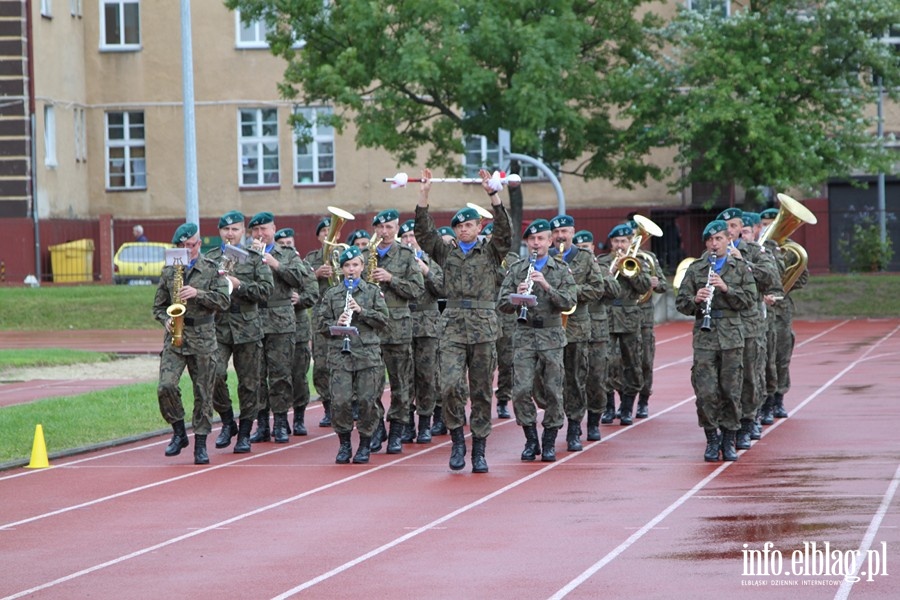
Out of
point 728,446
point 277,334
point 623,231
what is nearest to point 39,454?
point 277,334

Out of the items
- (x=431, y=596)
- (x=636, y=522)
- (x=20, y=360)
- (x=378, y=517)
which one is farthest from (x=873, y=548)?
(x=20, y=360)

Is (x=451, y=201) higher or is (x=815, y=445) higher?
(x=451, y=201)

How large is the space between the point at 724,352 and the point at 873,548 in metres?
4.62

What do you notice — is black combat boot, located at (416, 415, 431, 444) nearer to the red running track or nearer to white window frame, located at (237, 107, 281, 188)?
the red running track

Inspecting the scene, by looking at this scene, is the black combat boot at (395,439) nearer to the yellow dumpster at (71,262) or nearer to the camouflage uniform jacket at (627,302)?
the camouflage uniform jacket at (627,302)

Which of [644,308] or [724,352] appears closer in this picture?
[724,352]

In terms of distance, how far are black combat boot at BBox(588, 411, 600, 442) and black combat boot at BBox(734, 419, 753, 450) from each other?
153 cm

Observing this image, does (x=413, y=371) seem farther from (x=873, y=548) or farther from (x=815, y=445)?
(x=873, y=548)

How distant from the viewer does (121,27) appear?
4591 centimetres

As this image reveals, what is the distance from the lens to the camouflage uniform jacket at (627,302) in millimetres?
17344

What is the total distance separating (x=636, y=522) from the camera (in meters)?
10.9

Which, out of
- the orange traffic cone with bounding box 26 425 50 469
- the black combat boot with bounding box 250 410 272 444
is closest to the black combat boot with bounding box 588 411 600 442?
the black combat boot with bounding box 250 410 272 444

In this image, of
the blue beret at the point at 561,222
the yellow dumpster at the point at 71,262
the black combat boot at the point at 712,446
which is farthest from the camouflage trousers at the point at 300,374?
the yellow dumpster at the point at 71,262

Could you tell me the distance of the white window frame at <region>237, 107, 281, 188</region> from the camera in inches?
1826
